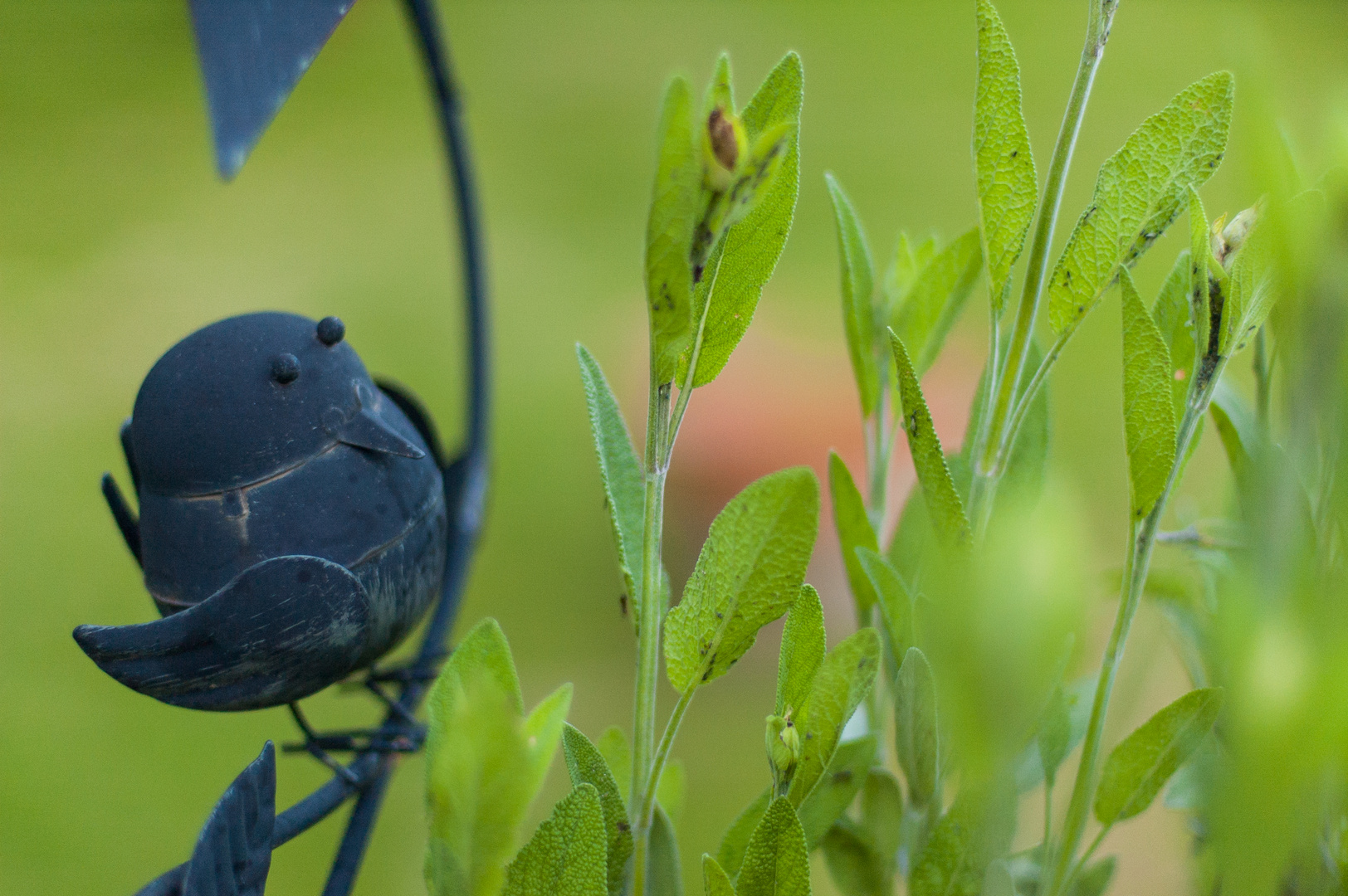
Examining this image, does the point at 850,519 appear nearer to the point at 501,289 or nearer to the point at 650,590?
the point at 650,590

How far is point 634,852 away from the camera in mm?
319

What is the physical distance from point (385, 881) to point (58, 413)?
844mm

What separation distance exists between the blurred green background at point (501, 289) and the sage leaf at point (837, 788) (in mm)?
250

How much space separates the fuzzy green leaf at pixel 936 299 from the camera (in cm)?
41

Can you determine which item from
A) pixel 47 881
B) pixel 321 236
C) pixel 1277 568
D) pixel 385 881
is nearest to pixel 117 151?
pixel 321 236

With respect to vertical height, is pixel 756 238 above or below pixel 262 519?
above

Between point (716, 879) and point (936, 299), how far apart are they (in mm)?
241

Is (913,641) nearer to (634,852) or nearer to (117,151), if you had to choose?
(634,852)

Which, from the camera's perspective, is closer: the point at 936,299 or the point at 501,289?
the point at 936,299

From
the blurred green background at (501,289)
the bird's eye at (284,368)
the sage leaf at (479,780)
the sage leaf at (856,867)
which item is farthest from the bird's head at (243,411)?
the blurred green background at (501,289)

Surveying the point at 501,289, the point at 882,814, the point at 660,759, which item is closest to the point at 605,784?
the point at 660,759

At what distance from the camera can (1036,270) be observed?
310 millimetres

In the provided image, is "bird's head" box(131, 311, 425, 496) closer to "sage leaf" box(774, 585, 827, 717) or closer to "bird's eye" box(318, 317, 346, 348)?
"bird's eye" box(318, 317, 346, 348)

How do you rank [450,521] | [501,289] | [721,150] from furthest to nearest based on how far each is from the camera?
[501,289]
[450,521]
[721,150]
